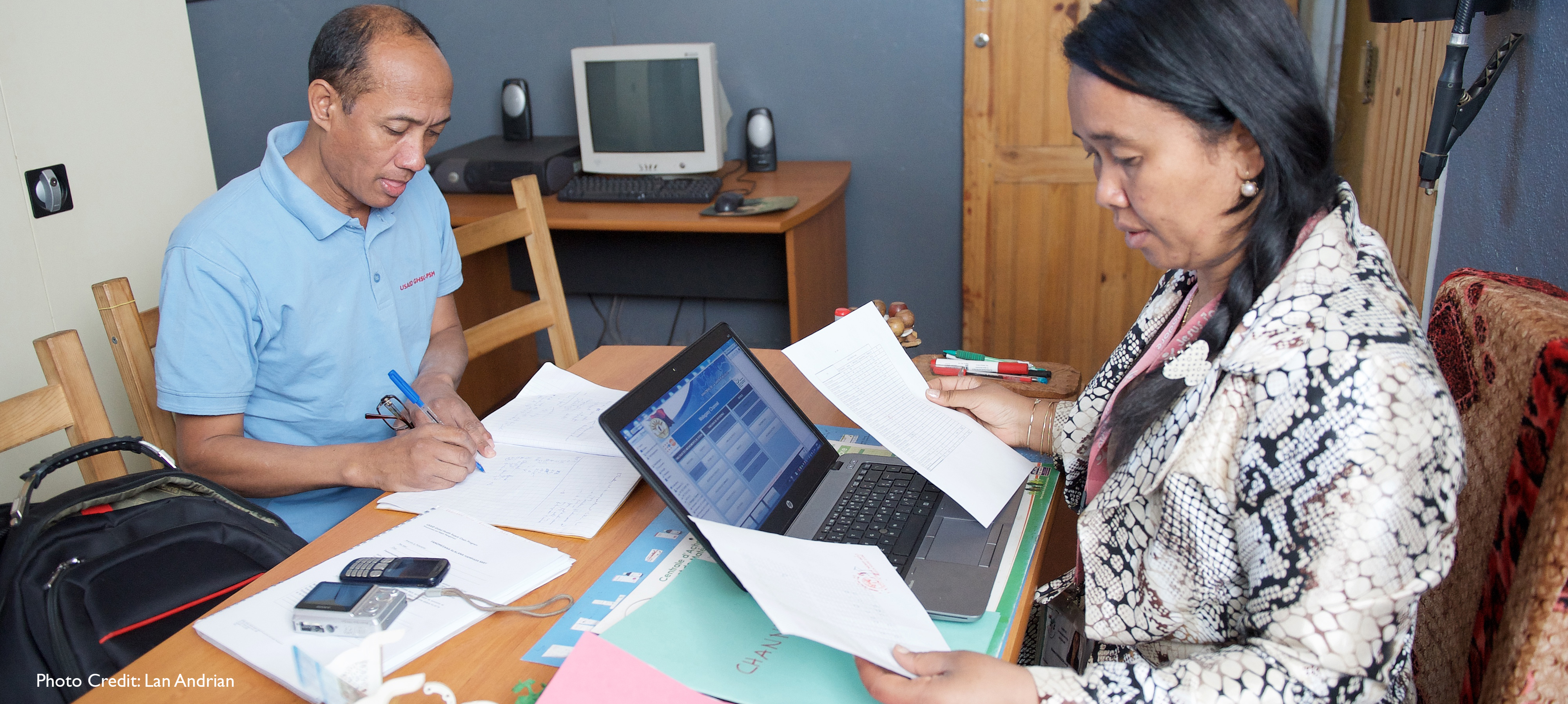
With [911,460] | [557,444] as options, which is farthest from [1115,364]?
[557,444]

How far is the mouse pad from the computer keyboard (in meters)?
0.12

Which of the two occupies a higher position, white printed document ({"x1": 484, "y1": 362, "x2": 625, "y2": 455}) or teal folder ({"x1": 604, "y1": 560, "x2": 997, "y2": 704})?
white printed document ({"x1": 484, "y1": 362, "x2": 625, "y2": 455})

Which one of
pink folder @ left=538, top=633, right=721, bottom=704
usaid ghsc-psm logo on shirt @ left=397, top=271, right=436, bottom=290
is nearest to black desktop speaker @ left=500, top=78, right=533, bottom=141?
usaid ghsc-psm logo on shirt @ left=397, top=271, right=436, bottom=290

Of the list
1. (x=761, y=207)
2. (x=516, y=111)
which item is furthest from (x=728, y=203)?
(x=516, y=111)

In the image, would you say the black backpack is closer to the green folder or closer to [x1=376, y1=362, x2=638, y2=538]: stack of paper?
[x1=376, y1=362, x2=638, y2=538]: stack of paper

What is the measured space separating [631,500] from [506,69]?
2513mm

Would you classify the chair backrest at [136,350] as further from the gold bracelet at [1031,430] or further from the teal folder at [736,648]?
the gold bracelet at [1031,430]

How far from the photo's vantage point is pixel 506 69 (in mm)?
3254

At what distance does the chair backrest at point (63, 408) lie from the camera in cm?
109

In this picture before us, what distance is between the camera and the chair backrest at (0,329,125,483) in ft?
3.57

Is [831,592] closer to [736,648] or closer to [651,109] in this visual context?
[736,648]

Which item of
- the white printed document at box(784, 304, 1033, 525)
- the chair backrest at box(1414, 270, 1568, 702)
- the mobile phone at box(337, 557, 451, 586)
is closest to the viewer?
the chair backrest at box(1414, 270, 1568, 702)

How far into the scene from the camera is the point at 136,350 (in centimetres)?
135

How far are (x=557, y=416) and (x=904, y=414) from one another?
18.9 inches
